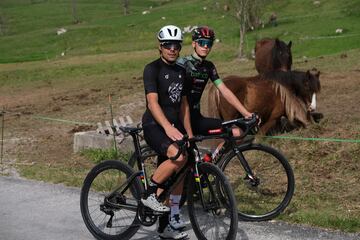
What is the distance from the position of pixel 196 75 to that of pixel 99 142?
5243mm

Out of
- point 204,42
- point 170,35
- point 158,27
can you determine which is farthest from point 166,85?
point 158,27

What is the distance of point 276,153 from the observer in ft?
19.6

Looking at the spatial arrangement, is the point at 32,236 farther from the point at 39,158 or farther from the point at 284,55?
the point at 284,55

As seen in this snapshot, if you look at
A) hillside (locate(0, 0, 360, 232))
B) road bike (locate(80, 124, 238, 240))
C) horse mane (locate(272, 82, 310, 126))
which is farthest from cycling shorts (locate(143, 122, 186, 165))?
horse mane (locate(272, 82, 310, 126))

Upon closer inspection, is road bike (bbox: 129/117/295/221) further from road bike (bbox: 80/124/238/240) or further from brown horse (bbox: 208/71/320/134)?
brown horse (bbox: 208/71/320/134)

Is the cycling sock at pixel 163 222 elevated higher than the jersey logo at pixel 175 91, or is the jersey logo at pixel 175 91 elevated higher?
the jersey logo at pixel 175 91

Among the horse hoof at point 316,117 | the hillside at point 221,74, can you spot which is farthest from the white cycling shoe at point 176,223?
the horse hoof at point 316,117

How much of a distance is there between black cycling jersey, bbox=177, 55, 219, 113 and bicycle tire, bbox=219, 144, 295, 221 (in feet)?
2.67

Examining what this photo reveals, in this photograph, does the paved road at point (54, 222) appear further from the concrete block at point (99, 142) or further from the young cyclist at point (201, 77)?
the concrete block at point (99, 142)

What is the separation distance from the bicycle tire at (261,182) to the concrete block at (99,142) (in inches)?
146

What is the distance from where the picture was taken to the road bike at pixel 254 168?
597 cm

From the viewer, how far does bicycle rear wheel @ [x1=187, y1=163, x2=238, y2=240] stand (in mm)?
5219

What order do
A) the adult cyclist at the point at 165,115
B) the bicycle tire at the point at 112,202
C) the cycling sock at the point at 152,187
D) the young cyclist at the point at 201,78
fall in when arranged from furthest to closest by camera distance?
the young cyclist at the point at 201,78 → the bicycle tire at the point at 112,202 → the cycling sock at the point at 152,187 → the adult cyclist at the point at 165,115

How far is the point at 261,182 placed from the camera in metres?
6.42
